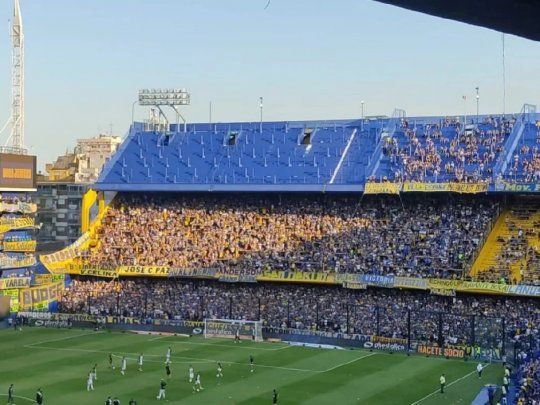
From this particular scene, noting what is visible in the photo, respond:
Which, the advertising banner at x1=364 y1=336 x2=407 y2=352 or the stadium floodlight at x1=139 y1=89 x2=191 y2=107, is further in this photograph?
the stadium floodlight at x1=139 y1=89 x2=191 y2=107

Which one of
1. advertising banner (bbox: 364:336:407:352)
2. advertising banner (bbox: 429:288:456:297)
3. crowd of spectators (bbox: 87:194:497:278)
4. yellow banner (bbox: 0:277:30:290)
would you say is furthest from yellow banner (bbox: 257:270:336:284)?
yellow banner (bbox: 0:277:30:290)

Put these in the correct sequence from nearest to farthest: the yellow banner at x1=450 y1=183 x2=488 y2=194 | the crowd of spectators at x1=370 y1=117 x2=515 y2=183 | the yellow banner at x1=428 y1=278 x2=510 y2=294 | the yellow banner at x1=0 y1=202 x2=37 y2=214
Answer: the yellow banner at x1=428 y1=278 x2=510 y2=294, the yellow banner at x1=450 y1=183 x2=488 y2=194, the crowd of spectators at x1=370 y1=117 x2=515 y2=183, the yellow banner at x1=0 y1=202 x2=37 y2=214

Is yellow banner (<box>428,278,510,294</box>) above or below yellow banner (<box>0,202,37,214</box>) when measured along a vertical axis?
below

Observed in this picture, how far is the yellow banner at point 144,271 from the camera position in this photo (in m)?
65.9

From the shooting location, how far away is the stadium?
4641 cm

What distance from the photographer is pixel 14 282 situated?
6612 cm

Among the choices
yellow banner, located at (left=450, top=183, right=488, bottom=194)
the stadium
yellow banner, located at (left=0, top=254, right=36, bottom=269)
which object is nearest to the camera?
the stadium

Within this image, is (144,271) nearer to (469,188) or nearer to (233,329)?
(233,329)

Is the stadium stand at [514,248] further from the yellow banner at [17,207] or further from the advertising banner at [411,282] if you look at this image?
the yellow banner at [17,207]

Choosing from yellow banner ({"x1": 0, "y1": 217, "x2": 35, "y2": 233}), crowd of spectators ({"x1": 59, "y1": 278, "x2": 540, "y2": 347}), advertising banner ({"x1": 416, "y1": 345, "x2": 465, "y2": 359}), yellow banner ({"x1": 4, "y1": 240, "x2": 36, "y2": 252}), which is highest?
yellow banner ({"x1": 0, "y1": 217, "x2": 35, "y2": 233})

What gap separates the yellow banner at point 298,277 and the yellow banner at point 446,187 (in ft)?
27.9

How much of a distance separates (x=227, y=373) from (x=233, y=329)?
12358 millimetres

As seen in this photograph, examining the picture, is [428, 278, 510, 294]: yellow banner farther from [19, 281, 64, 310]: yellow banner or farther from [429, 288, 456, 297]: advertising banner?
[19, 281, 64, 310]: yellow banner

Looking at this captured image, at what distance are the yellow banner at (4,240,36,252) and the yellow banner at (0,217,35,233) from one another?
124 cm
